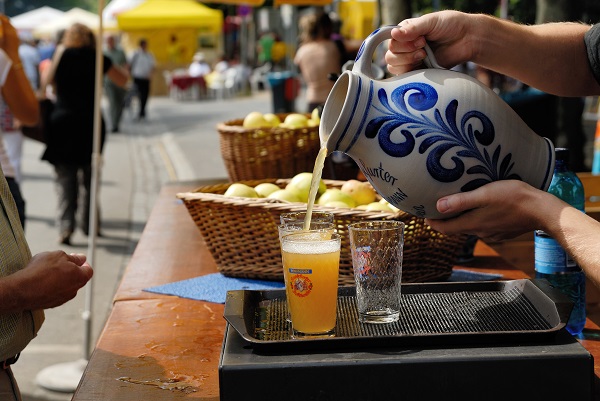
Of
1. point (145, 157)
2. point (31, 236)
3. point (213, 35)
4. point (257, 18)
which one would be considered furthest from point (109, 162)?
point (257, 18)

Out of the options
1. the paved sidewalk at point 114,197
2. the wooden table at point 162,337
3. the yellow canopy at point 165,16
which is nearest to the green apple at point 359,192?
the wooden table at point 162,337

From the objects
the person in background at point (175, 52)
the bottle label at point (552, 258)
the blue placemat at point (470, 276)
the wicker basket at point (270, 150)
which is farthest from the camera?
the person in background at point (175, 52)

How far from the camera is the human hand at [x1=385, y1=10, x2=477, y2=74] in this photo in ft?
5.66

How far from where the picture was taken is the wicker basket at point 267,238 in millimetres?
2236

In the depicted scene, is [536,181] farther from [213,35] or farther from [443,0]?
→ [213,35]

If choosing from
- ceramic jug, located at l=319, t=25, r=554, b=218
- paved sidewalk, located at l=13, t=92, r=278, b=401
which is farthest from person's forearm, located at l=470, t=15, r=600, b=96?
paved sidewalk, located at l=13, t=92, r=278, b=401

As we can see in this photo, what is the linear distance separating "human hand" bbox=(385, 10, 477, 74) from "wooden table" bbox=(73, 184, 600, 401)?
688 mm

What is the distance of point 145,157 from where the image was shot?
13609mm

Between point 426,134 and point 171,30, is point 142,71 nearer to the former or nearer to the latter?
point 171,30

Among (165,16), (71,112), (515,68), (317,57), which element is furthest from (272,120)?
(165,16)

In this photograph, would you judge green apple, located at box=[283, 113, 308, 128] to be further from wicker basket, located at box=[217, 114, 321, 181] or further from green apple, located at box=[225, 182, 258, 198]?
green apple, located at box=[225, 182, 258, 198]

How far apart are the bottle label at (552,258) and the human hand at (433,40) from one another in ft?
1.45

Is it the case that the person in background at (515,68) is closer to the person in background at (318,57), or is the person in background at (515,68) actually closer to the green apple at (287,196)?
the green apple at (287,196)

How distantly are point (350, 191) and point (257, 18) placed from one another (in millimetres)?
37812
